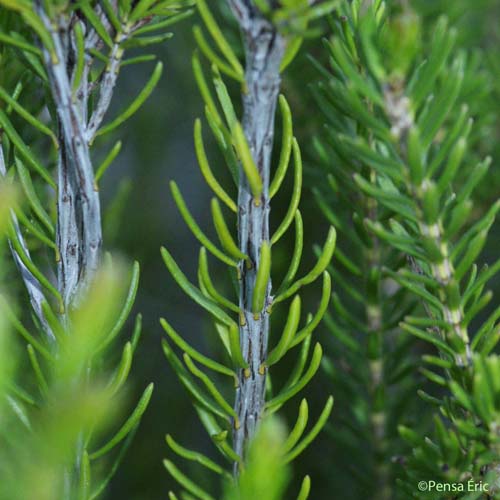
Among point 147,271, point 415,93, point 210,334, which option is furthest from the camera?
point 147,271

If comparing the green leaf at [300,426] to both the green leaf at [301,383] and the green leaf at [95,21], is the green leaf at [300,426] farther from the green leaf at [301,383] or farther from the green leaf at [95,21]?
the green leaf at [95,21]

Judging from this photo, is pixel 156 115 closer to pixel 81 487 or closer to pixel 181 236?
pixel 181 236

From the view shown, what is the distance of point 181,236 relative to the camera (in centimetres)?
48

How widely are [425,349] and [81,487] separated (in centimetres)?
26

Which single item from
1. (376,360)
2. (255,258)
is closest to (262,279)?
(255,258)

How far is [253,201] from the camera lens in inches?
7.1

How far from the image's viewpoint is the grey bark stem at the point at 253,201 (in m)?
0.16

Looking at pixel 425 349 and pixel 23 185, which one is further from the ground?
pixel 23 185

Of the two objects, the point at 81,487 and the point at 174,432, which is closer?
the point at 81,487

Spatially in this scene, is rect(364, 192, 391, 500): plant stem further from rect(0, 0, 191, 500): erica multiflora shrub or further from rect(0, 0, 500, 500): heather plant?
rect(0, 0, 191, 500): erica multiflora shrub

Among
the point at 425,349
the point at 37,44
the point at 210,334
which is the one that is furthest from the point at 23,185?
the point at 425,349

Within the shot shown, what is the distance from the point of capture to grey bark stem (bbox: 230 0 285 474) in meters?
0.16

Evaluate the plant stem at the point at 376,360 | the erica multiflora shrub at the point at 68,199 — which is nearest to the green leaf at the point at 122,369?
the erica multiflora shrub at the point at 68,199

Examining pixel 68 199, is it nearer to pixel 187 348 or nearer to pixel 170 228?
pixel 187 348
